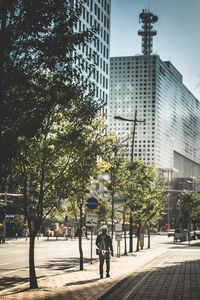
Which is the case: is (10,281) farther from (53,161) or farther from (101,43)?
(101,43)

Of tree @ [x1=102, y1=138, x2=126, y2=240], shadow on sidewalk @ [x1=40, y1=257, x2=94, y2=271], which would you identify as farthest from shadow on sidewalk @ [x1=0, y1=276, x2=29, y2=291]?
tree @ [x1=102, y1=138, x2=126, y2=240]

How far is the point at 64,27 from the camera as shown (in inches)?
341

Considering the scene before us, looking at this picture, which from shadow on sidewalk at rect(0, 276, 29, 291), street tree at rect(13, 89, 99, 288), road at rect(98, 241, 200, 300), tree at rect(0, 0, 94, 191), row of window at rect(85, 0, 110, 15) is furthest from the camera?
row of window at rect(85, 0, 110, 15)

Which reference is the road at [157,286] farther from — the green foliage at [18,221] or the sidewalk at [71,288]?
the green foliage at [18,221]

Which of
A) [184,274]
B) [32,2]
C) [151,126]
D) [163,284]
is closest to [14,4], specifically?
[32,2]

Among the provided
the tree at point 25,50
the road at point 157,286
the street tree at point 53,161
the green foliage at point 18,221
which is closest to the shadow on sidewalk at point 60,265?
the road at point 157,286

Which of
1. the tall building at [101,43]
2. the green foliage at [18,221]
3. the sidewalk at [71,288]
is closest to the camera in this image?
the sidewalk at [71,288]

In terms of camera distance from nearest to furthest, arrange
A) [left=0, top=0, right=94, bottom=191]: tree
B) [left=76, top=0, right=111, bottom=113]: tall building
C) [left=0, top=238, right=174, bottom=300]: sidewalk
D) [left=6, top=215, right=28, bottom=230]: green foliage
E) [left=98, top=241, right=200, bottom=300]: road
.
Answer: [left=0, top=0, right=94, bottom=191]: tree < [left=0, top=238, right=174, bottom=300]: sidewalk < [left=98, top=241, right=200, bottom=300]: road < [left=6, top=215, right=28, bottom=230]: green foliage < [left=76, top=0, right=111, bottom=113]: tall building

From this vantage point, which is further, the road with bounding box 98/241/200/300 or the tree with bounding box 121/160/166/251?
the tree with bounding box 121/160/166/251

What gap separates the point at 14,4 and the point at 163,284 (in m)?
9.21

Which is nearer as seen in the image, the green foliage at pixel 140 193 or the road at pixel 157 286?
the road at pixel 157 286

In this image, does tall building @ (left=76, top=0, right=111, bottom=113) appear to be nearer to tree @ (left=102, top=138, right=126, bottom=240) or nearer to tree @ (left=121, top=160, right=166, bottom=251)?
tree @ (left=121, top=160, right=166, bottom=251)

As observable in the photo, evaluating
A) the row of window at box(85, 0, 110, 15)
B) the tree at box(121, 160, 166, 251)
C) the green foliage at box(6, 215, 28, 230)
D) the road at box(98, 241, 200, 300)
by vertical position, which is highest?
the row of window at box(85, 0, 110, 15)

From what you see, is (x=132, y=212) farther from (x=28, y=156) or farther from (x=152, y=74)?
(x=152, y=74)
